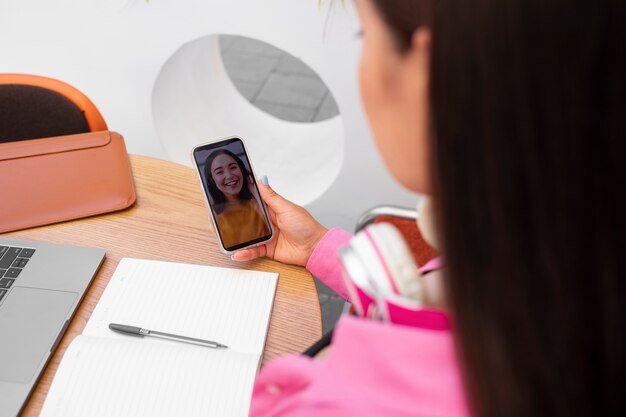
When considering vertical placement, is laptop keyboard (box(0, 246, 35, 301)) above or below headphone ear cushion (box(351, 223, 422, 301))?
below

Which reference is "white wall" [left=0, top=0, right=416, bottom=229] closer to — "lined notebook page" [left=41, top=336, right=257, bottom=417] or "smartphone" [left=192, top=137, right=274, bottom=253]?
"smartphone" [left=192, top=137, right=274, bottom=253]

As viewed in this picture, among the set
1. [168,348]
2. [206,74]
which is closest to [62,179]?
[168,348]

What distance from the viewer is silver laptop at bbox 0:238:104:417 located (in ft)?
2.33

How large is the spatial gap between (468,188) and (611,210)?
78 mm

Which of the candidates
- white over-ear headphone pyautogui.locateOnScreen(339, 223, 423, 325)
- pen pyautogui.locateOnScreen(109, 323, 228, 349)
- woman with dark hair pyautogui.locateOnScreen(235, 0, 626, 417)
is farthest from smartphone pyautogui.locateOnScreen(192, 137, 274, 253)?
woman with dark hair pyautogui.locateOnScreen(235, 0, 626, 417)

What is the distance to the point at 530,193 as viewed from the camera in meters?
0.33

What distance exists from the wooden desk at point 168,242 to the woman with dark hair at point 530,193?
443 mm

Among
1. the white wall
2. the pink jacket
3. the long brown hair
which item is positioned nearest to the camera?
the long brown hair

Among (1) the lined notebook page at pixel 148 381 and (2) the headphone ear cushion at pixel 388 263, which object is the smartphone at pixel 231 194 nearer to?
(1) the lined notebook page at pixel 148 381

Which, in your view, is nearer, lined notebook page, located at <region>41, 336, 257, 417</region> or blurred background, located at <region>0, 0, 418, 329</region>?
lined notebook page, located at <region>41, 336, 257, 417</region>

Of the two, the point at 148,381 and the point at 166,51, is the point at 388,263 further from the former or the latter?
the point at 166,51

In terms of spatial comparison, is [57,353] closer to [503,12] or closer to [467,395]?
[467,395]

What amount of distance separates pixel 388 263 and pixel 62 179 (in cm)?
68

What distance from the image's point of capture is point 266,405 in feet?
1.96
